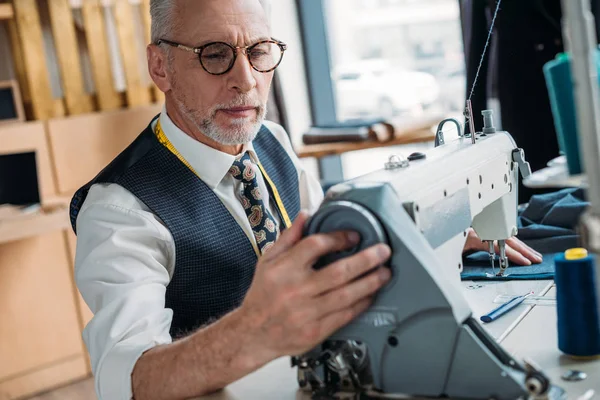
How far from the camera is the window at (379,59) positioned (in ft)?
13.9

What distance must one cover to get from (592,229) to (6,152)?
10.3ft

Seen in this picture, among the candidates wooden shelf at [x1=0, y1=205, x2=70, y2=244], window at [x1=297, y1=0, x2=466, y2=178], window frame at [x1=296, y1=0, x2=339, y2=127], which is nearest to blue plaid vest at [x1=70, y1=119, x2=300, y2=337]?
wooden shelf at [x1=0, y1=205, x2=70, y2=244]

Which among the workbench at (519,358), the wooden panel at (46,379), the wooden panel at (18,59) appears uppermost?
the wooden panel at (18,59)

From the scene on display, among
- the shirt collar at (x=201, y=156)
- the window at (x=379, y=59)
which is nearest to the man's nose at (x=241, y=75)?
the shirt collar at (x=201, y=156)

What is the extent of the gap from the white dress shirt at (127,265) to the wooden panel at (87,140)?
205cm

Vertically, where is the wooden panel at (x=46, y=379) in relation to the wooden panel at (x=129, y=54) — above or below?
below

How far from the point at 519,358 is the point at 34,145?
2.91 metres

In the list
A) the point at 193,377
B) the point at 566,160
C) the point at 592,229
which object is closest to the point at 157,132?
the point at 193,377

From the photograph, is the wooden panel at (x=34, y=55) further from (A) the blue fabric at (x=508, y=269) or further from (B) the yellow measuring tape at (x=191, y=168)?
(A) the blue fabric at (x=508, y=269)

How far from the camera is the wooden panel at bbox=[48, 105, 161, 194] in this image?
374 centimetres

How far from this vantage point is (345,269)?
1088 mm

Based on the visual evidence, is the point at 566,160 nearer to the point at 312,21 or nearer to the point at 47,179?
the point at 47,179

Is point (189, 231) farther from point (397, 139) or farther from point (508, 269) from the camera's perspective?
point (397, 139)

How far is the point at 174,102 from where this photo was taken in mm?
1868
